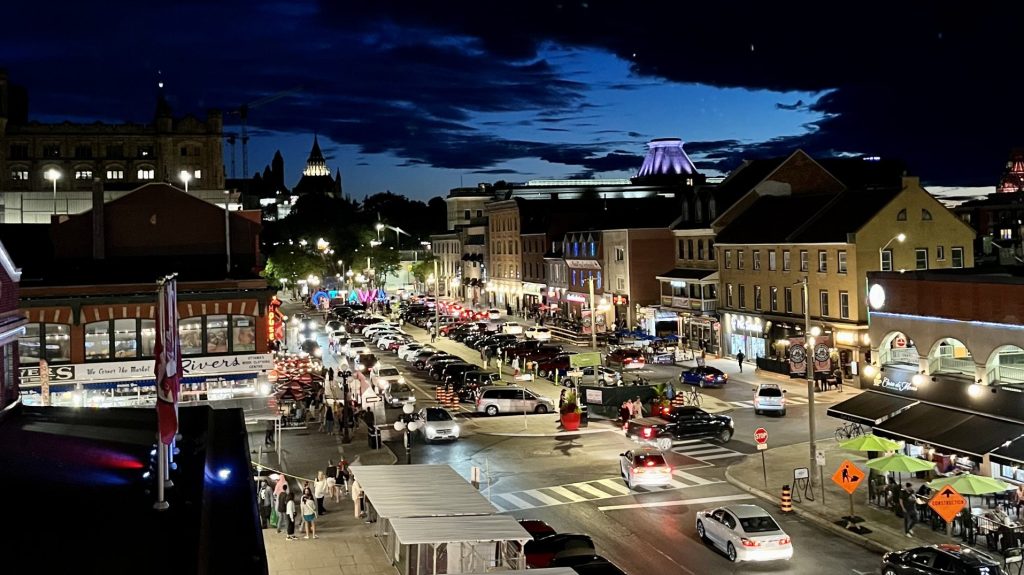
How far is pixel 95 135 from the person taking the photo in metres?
136

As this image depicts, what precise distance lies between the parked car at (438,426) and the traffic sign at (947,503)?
21652 millimetres

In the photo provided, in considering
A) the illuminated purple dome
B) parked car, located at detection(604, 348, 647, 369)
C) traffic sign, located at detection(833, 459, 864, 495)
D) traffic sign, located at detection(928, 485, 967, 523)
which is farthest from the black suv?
the illuminated purple dome

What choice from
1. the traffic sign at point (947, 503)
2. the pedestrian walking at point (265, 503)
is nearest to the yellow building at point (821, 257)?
the traffic sign at point (947, 503)

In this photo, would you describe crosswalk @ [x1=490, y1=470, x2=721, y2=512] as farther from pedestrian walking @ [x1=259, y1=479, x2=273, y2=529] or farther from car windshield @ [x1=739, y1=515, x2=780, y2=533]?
car windshield @ [x1=739, y1=515, x2=780, y2=533]

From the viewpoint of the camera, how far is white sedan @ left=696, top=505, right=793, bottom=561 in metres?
25.0

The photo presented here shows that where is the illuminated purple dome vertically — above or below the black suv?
above

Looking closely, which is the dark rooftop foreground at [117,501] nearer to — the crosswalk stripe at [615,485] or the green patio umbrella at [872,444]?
the crosswalk stripe at [615,485]

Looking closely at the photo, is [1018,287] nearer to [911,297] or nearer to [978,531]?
[911,297]

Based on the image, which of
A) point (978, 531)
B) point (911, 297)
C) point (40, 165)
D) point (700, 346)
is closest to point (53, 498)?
point (978, 531)

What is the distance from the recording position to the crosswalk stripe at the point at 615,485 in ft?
109

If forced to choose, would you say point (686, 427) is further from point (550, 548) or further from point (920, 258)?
point (920, 258)

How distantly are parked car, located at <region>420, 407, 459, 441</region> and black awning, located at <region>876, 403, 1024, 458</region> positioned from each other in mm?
17566

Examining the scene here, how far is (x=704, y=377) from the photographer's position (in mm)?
56219

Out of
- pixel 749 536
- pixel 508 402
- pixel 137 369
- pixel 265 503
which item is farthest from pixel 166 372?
pixel 508 402
